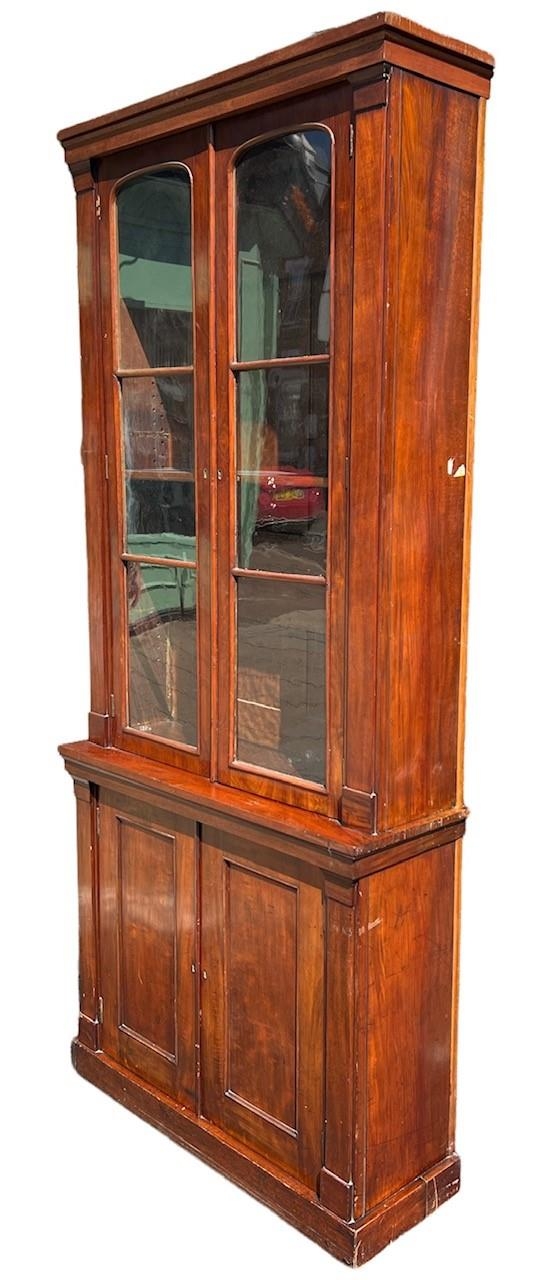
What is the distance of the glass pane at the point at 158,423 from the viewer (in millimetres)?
2822

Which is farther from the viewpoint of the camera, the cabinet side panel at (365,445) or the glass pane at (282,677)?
the glass pane at (282,677)

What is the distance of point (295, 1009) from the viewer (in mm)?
2609

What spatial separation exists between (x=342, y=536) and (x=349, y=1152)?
1.27m

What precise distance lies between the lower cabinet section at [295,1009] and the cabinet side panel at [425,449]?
231 mm

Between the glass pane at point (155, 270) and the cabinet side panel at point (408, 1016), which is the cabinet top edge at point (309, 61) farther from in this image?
the cabinet side panel at point (408, 1016)

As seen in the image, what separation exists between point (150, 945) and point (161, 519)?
1068mm

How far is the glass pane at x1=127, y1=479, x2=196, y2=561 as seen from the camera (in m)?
2.85

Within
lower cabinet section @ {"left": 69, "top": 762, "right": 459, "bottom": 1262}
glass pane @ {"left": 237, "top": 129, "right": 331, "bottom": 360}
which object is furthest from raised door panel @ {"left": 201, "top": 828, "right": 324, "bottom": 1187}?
glass pane @ {"left": 237, "top": 129, "right": 331, "bottom": 360}

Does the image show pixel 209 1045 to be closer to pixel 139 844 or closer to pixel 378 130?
pixel 139 844

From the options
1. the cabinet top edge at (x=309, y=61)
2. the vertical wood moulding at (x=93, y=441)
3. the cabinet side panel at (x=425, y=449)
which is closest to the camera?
the cabinet top edge at (x=309, y=61)

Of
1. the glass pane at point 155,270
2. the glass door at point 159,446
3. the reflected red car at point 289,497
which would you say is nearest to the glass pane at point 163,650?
the glass door at point 159,446

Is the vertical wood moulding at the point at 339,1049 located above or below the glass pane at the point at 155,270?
below

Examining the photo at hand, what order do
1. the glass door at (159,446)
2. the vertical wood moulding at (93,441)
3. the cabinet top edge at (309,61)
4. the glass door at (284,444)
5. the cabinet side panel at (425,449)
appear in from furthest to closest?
the vertical wood moulding at (93,441)
the glass door at (159,446)
the glass door at (284,444)
the cabinet side panel at (425,449)
the cabinet top edge at (309,61)

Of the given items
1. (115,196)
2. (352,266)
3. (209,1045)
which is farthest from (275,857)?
(115,196)
